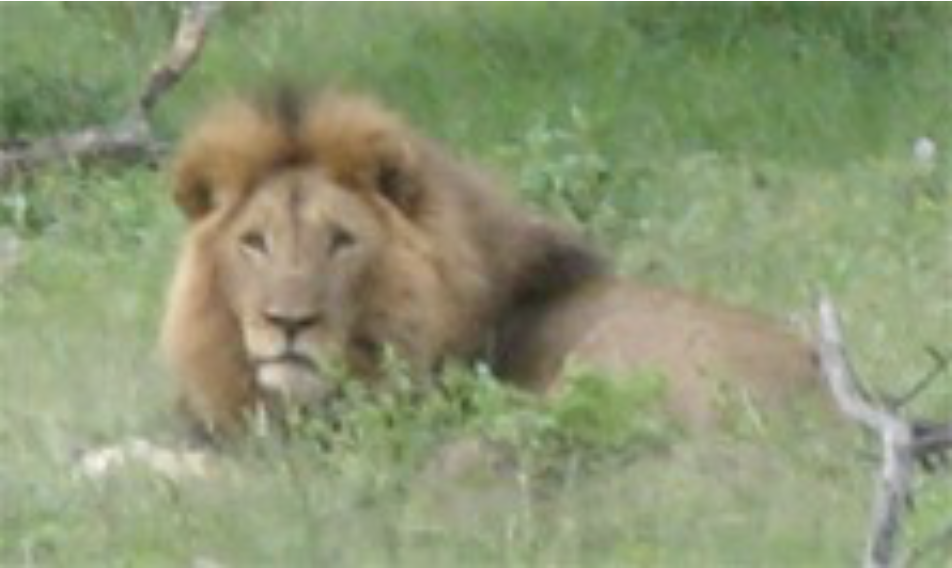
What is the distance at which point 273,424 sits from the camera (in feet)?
21.1

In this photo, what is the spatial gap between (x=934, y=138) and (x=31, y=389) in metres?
3.97

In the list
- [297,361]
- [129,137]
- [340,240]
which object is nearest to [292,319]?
[297,361]

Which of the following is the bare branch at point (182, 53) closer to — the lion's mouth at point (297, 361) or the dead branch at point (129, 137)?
the dead branch at point (129, 137)

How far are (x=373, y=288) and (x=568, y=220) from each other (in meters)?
2.07

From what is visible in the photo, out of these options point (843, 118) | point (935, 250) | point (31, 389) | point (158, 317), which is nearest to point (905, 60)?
point (843, 118)

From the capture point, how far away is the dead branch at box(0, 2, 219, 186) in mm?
9430

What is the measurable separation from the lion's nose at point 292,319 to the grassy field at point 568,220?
0.22 m

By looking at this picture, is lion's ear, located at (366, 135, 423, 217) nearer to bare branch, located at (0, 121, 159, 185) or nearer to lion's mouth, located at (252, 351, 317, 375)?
lion's mouth, located at (252, 351, 317, 375)

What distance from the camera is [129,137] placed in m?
9.68

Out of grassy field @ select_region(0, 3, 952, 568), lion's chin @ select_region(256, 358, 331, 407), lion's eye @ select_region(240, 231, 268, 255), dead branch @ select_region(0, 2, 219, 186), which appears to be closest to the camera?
grassy field @ select_region(0, 3, 952, 568)

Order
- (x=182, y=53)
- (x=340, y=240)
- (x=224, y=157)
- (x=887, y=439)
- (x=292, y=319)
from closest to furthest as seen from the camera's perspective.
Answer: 1. (x=887, y=439)
2. (x=292, y=319)
3. (x=340, y=240)
4. (x=224, y=157)
5. (x=182, y=53)

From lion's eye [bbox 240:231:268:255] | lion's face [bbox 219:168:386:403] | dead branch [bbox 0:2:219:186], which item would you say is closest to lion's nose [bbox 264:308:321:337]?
lion's face [bbox 219:168:386:403]

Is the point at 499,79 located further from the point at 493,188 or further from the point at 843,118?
the point at 493,188

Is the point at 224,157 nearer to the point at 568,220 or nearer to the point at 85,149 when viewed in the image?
the point at 568,220
